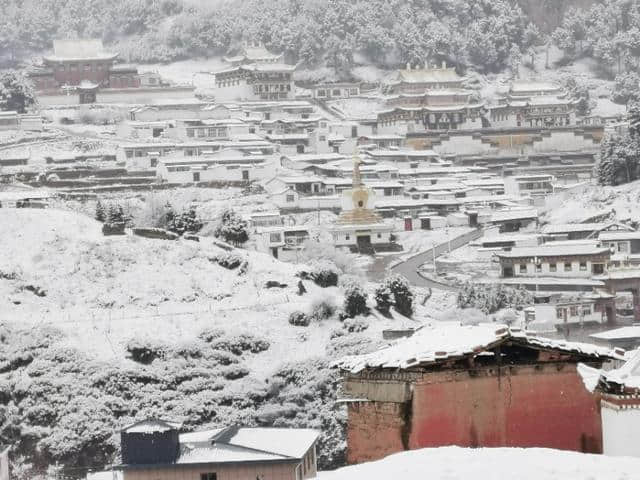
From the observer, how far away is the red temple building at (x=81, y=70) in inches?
3538

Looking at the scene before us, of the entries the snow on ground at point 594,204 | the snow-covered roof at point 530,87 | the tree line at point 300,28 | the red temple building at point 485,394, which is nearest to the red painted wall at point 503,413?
the red temple building at point 485,394

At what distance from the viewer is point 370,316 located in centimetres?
4731

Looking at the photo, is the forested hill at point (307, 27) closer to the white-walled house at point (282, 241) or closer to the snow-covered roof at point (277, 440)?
the white-walled house at point (282, 241)

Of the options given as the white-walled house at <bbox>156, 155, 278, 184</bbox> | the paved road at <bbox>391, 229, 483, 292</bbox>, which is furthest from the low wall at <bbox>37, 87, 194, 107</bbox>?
the paved road at <bbox>391, 229, 483, 292</bbox>

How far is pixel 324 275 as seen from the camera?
50.4 m

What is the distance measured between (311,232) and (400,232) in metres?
4.61

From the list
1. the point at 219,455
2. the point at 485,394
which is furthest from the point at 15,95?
the point at 485,394

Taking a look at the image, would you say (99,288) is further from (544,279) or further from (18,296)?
(544,279)

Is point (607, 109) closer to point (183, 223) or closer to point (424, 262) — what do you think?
point (424, 262)

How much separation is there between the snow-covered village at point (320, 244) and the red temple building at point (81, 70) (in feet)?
0.57

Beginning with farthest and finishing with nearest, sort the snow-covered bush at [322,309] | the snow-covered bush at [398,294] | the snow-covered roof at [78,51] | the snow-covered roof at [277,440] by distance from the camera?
1. the snow-covered roof at [78,51]
2. the snow-covered bush at [398,294]
3. the snow-covered bush at [322,309]
4. the snow-covered roof at [277,440]

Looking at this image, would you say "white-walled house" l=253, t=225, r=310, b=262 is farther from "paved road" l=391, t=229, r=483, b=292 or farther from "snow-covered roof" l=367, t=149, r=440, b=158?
"snow-covered roof" l=367, t=149, r=440, b=158

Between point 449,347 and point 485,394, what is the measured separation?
1.66ft

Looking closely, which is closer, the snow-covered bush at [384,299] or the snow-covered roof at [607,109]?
the snow-covered bush at [384,299]
